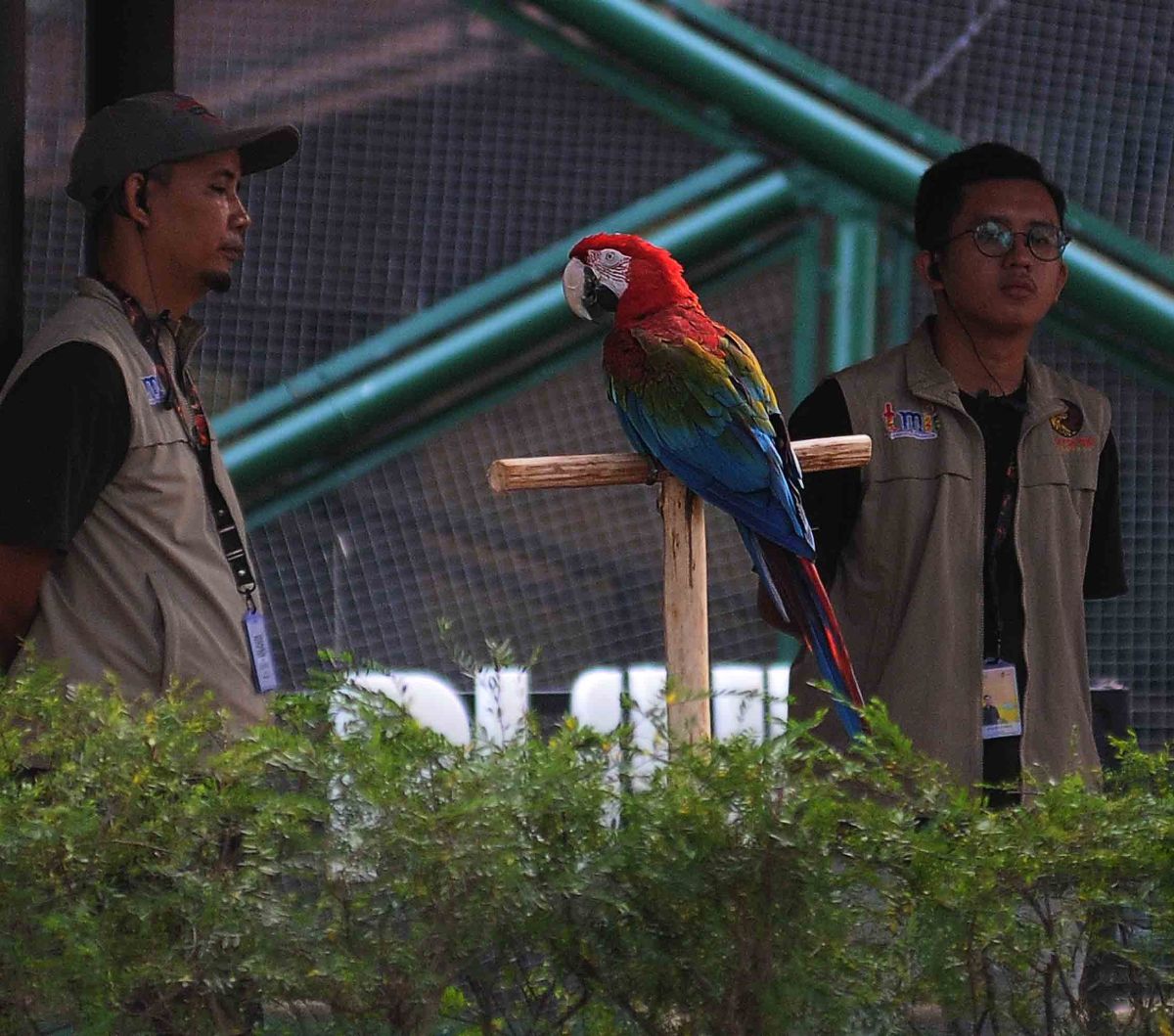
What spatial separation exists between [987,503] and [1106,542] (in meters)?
0.25

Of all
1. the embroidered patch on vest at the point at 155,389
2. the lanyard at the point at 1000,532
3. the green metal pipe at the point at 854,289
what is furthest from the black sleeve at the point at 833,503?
the green metal pipe at the point at 854,289

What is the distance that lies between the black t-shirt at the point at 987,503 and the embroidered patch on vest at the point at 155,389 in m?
0.81

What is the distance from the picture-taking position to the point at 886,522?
2250 mm

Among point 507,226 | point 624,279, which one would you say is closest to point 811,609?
point 624,279

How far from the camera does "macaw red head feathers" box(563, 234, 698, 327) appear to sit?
2049mm

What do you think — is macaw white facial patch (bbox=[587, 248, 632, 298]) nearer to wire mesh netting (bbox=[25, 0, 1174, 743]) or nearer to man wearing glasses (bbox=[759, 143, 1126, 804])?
man wearing glasses (bbox=[759, 143, 1126, 804])

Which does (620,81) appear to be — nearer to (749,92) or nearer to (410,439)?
(749,92)

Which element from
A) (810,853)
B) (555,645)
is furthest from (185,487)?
(555,645)

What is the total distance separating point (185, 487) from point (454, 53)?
1825 millimetres

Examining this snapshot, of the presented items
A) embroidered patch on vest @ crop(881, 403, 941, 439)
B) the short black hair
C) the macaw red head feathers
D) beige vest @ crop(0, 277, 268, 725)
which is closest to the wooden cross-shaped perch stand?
the macaw red head feathers

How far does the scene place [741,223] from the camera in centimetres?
351

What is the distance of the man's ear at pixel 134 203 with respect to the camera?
2029 millimetres

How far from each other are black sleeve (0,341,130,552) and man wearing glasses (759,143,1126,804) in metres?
0.84

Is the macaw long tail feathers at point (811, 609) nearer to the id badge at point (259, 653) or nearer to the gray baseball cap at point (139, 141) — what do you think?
the id badge at point (259, 653)
